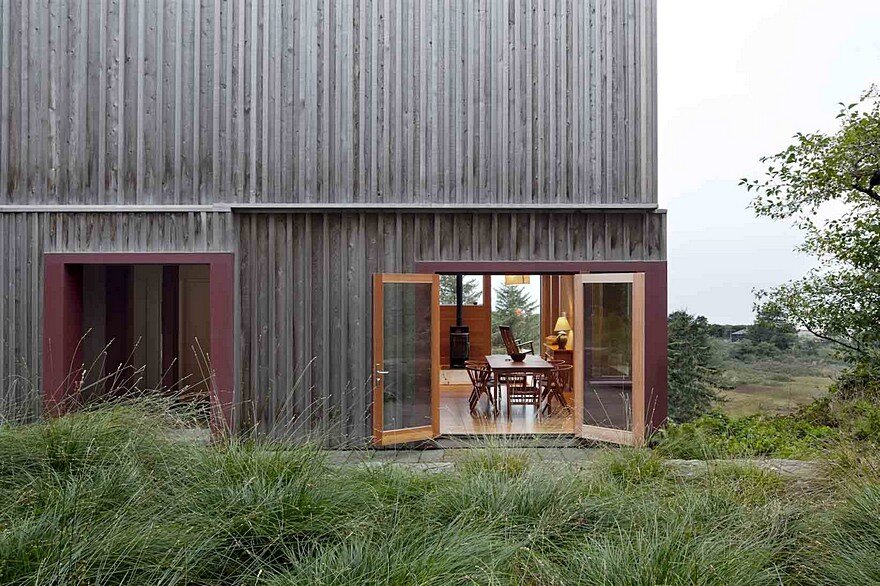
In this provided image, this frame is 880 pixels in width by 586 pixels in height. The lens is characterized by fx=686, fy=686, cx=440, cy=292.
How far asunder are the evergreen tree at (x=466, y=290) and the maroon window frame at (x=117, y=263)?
29.0 feet

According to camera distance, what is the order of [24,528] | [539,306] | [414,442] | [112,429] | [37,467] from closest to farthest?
[24,528] → [37,467] → [112,429] → [414,442] → [539,306]

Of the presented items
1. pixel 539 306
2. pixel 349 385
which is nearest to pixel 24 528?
pixel 349 385

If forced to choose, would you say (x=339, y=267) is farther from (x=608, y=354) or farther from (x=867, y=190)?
(x=867, y=190)

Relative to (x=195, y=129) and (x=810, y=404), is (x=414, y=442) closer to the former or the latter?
(x=195, y=129)

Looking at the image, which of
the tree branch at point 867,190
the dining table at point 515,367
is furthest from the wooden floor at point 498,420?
the tree branch at point 867,190

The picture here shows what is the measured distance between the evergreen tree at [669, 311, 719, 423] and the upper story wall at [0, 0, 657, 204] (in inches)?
165

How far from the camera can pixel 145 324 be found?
400 inches

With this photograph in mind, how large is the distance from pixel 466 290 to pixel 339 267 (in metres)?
8.72

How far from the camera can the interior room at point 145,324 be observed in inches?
336

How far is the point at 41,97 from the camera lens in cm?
728

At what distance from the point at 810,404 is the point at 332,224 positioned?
6638mm

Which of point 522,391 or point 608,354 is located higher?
point 608,354

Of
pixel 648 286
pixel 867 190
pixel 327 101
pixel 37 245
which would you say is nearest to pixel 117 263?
pixel 37 245

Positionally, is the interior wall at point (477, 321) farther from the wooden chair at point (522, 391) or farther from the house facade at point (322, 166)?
the house facade at point (322, 166)
